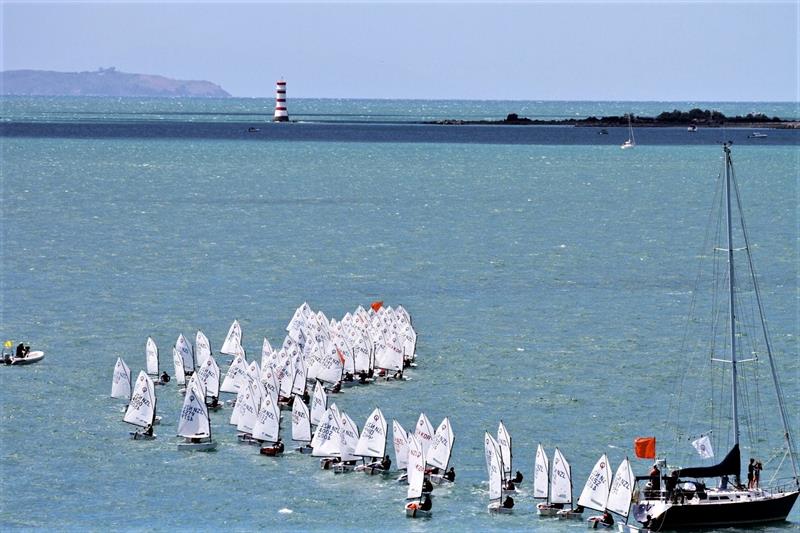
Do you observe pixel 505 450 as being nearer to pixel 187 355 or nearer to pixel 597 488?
pixel 597 488

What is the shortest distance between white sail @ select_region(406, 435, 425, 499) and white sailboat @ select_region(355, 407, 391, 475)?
2.72 m

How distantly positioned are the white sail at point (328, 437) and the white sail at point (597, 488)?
12.2 meters

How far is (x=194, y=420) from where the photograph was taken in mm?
70750

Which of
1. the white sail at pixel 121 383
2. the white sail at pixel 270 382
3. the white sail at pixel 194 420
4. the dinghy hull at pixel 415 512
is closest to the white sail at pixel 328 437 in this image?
the white sail at pixel 194 420

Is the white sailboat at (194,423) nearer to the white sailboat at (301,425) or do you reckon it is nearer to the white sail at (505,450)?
the white sailboat at (301,425)

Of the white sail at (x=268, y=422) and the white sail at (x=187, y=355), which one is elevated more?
the white sail at (x=187, y=355)

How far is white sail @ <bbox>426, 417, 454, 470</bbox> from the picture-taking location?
6562 cm

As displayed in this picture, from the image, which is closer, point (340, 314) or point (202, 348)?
point (202, 348)

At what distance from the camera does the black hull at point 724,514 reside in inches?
2366

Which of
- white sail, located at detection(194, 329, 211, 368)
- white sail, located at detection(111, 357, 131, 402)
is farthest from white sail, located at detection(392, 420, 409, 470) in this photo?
white sail, located at detection(194, 329, 211, 368)

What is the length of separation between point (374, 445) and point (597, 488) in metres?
11.1

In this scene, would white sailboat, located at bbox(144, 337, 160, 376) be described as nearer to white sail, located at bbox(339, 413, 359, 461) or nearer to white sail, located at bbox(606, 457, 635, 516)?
white sail, located at bbox(339, 413, 359, 461)

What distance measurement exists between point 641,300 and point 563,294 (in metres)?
6.71

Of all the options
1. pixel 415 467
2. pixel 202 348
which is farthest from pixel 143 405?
pixel 415 467
